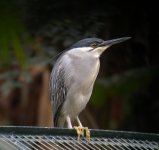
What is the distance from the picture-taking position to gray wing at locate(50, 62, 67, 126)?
5.50 meters

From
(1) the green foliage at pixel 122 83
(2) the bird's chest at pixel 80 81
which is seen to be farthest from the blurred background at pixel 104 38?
(2) the bird's chest at pixel 80 81

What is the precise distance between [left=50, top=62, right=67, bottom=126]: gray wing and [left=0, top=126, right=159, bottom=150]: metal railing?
1.18m

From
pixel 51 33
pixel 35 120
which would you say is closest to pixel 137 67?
pixel 51 33

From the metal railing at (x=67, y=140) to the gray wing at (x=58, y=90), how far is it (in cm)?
118

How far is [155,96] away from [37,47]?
1777 millimetres

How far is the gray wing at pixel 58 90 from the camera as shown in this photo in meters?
5.50

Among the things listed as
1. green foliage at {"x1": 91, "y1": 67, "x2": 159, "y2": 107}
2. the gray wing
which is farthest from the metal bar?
green foliage at {"x1": 91, "y1": 67, "x2": 159, "y2": 107}

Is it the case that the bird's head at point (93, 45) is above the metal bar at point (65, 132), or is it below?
above

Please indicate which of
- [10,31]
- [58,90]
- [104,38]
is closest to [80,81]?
[58,90]

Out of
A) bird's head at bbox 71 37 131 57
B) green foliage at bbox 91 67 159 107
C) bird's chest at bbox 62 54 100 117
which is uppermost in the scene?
bird's head at bbox 71 37 131 57

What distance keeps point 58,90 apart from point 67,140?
1.57 metres

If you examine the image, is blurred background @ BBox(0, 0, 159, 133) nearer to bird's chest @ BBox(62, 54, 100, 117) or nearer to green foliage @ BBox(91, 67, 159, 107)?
green foliage @ BBox(91, 67, 159, 107)

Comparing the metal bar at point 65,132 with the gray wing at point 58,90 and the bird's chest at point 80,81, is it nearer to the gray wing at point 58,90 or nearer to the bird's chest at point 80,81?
the bird's chest at point 80,81

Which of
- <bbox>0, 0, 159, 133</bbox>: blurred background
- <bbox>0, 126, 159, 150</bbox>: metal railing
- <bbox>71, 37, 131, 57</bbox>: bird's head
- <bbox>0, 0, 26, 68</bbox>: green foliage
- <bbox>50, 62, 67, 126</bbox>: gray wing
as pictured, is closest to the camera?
<bbox>0, 126, 159, 150</bbox>: metal railing
